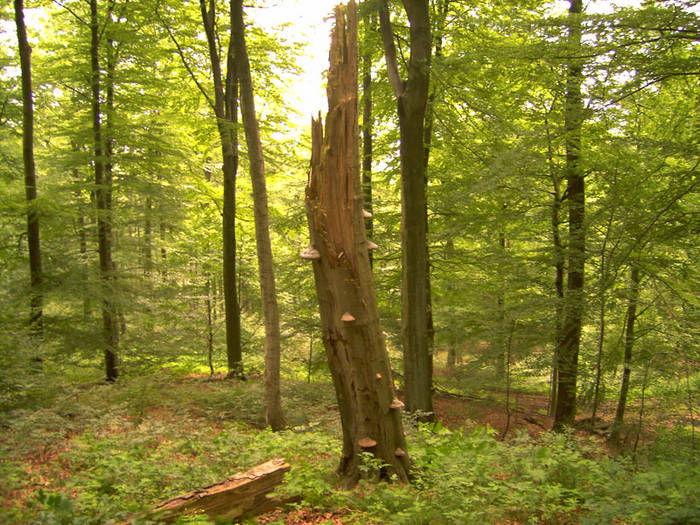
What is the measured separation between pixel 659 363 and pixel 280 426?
6.83 metres

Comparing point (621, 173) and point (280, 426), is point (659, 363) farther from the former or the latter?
point (280, 426)

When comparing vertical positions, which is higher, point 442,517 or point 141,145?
point 141,145

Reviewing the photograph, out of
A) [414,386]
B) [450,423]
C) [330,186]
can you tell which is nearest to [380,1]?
[330,186]

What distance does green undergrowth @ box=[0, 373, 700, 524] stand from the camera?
3789 millimetres

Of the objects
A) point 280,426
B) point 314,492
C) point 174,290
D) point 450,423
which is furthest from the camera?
point 174,290

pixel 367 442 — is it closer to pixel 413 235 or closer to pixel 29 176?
pixel 413 235

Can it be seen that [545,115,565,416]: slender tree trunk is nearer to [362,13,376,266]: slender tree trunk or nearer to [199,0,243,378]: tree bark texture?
[362,13,376,266]: slender tree trunk

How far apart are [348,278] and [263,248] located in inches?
177

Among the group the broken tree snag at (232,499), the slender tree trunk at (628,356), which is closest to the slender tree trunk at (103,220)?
the broken tree snag at (232,499)

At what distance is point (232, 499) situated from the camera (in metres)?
3.98

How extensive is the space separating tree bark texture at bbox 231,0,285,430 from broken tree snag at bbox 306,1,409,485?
407cm

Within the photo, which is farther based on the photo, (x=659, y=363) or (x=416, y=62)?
(x=416, y=62)

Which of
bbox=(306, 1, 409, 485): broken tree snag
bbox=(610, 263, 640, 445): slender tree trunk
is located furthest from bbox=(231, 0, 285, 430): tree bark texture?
bbox=(610, 263, 640, 445): slender tree trunk

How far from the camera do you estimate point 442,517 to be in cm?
372
